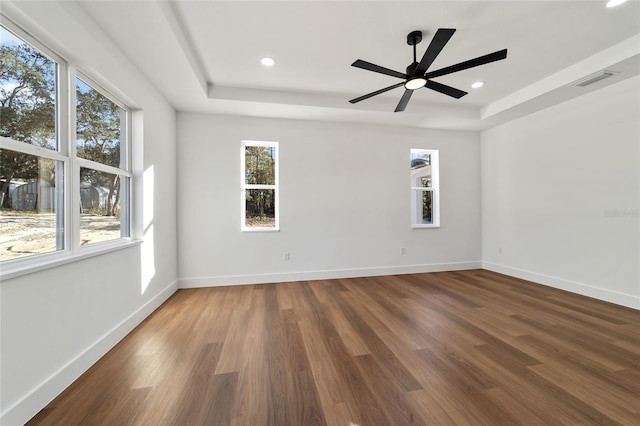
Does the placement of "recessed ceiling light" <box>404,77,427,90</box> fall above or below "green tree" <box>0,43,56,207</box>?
above

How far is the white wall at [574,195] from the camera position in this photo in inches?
112

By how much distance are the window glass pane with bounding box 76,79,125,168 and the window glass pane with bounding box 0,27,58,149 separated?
0.24 metres

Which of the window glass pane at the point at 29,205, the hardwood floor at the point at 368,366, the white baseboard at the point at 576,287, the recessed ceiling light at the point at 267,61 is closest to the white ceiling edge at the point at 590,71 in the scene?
the white baseboard at the point at 576,287

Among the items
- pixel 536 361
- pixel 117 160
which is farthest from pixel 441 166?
pixel 117 160

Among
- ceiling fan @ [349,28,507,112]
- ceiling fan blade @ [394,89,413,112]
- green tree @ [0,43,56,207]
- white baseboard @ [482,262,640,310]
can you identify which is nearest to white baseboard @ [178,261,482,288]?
white baseboard @ [482,262,640,310]

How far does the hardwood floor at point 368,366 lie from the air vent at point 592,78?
2.72 m

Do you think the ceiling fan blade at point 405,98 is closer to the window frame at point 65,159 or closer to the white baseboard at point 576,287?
the window frame at point 65,159

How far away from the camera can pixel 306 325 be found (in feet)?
7.82

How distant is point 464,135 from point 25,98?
18.9 feet

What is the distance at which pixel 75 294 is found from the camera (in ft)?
5.52

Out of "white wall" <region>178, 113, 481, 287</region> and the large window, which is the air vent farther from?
the large window

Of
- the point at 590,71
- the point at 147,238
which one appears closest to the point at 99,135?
the point at 147,238

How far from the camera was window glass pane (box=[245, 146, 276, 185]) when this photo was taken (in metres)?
3.95

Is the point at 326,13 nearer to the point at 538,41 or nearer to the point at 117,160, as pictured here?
the point at 538,41
